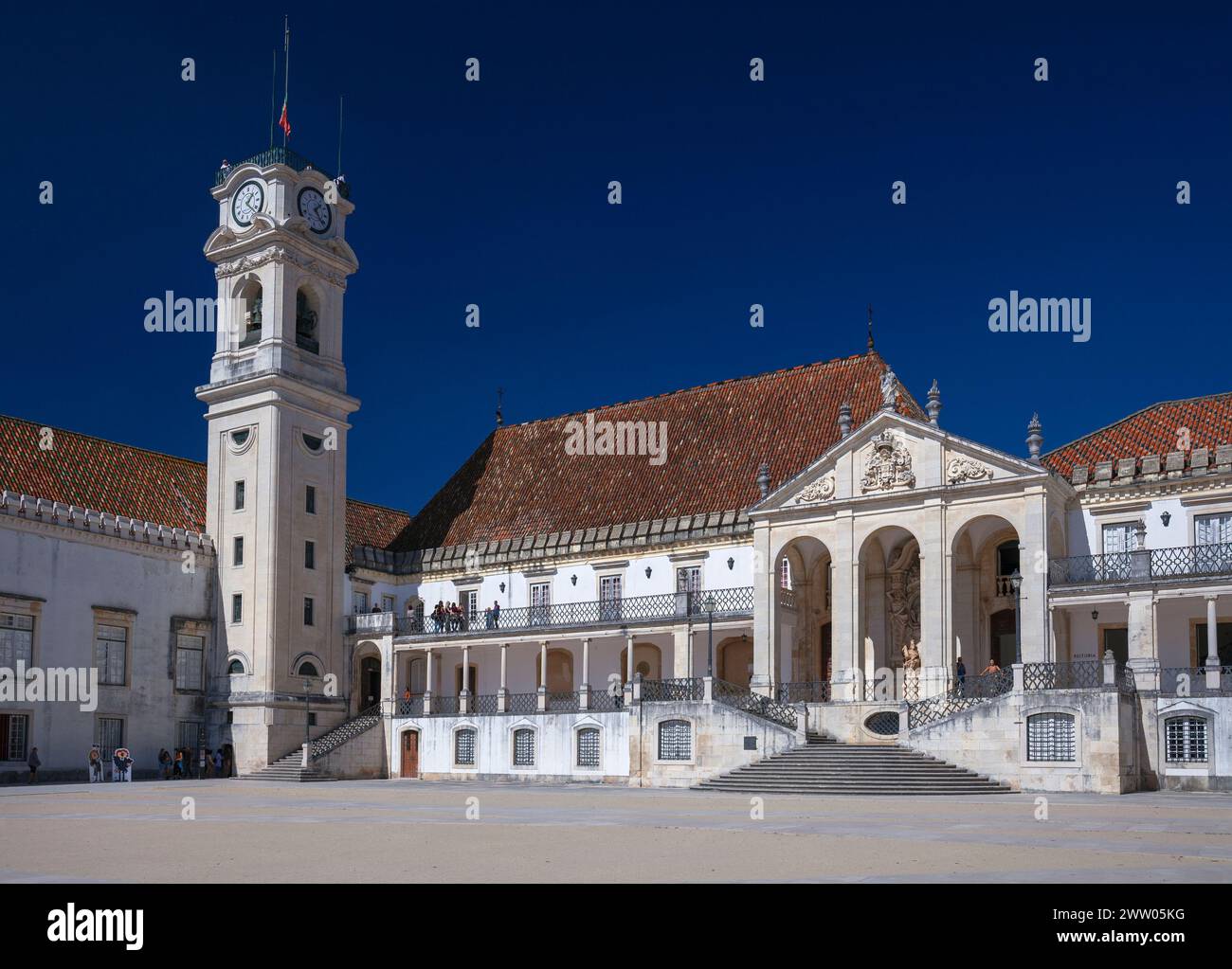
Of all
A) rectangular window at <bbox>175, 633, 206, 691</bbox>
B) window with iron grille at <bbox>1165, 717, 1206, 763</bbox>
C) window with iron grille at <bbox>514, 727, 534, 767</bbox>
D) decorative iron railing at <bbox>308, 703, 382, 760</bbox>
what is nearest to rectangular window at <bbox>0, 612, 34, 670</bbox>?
rectangular window at <bbox>175, 633, 206, 691</bbox>

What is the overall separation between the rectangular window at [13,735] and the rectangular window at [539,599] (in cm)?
1653

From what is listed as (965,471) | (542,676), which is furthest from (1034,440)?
(542,676)

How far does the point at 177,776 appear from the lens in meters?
43.9

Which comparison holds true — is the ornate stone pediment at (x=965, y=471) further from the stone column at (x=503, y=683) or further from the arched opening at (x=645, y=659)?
the stone column at (x=503, y=683)

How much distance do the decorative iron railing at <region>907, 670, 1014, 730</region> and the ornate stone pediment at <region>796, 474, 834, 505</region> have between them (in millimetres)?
7357

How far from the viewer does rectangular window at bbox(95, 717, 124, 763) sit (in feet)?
138

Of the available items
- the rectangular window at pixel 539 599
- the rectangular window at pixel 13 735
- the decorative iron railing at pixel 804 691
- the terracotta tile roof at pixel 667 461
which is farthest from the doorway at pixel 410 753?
the decorative iron railing at pixel 804 691

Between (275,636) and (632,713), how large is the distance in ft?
49.2

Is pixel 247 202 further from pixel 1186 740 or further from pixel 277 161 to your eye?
pixel 1186 740

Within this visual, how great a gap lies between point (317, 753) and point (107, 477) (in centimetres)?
1288

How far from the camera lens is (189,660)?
46.0 meters

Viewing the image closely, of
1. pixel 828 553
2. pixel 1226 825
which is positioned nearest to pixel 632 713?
pixel 828 553
